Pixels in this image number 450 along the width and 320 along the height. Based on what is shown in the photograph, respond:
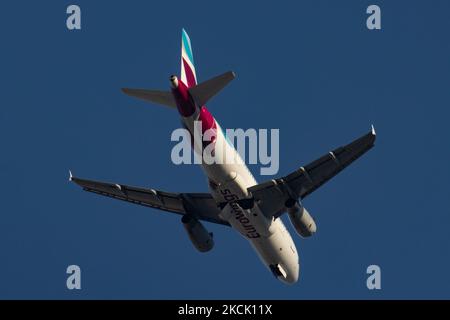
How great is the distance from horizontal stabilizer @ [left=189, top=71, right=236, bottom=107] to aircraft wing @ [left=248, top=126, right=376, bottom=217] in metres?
6.11

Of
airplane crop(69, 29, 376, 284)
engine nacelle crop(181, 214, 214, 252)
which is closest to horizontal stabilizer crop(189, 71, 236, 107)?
airplane crop(69, 29, 376, 284)

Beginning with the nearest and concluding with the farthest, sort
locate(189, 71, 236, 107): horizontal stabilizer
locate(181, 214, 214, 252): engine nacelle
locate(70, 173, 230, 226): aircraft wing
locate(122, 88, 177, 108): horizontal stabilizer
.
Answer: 1. locate(189, 71, 236, 107): horizontal stabilizer
2. locate(122, 88, 177, 108): horizontal stabilizer
3. locate(70, 173, 230, 226): aircraft wing
4. locate(181, 214, 214, 252): engine nacelle

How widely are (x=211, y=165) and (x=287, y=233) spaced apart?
954cm

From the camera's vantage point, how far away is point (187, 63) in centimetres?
4512

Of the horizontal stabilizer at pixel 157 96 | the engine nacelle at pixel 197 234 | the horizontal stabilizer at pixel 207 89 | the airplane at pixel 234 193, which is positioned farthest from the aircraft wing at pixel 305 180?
the horizontal stabilizer at pixel 157 96

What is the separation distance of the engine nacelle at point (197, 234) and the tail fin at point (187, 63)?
27.7 feet

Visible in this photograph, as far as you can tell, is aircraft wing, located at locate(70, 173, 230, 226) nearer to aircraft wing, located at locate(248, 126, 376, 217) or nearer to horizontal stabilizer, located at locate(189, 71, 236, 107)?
aircraft wing, located at locate(248, 126, 376, 217)

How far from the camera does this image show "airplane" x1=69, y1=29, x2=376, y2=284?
1647 inches

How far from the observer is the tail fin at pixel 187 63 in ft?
145

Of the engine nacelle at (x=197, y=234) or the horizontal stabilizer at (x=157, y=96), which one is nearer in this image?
the horizontal stabilizer at (x=157, y=96)

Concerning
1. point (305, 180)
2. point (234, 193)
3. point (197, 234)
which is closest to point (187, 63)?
point (234, 193)

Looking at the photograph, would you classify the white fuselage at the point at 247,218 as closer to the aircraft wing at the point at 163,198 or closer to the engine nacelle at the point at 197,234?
the engine nacelle at the point at 197,234

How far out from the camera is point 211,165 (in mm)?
43344

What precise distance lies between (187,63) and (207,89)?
4405 mm
